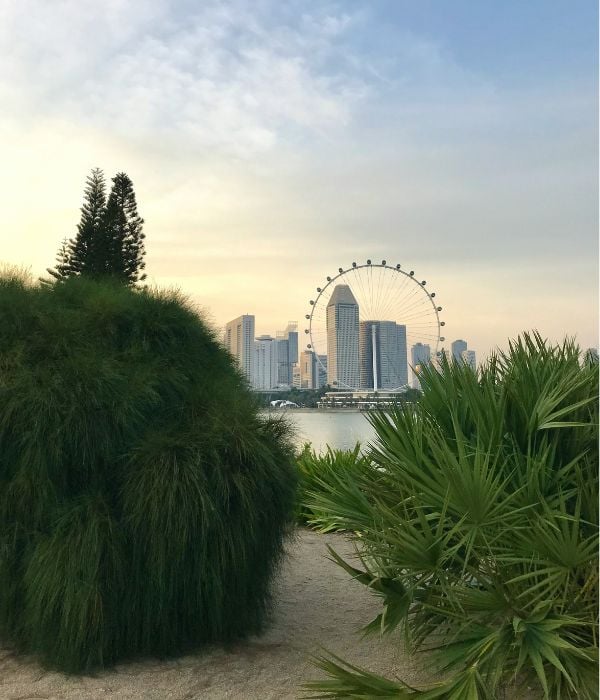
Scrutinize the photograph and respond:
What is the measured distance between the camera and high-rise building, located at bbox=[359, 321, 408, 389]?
37.7 metres

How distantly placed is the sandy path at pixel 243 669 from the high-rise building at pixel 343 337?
32852 millimetres

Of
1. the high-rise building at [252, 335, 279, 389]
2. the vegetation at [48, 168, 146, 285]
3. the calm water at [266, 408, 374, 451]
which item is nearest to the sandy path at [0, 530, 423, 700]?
the calm water at [266, 408, 374, 451]

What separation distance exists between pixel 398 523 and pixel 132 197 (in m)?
12.6

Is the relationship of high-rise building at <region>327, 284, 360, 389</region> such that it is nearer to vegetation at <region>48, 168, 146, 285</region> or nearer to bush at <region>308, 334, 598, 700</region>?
vegetation at <region>48, 168, 146, 285</region>

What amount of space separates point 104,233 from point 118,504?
1117cm

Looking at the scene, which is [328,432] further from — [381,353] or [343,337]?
[343,337]

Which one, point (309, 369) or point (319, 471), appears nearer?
point (319, 471)

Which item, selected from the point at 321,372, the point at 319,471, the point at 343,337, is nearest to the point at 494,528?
the point at 319,471

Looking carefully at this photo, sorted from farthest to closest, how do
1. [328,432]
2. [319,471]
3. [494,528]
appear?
[328,432]
[319,471]
[494,528]

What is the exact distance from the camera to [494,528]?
3549mm

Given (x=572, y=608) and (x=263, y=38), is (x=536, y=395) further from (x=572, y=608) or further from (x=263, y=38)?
(x=263, y=38)

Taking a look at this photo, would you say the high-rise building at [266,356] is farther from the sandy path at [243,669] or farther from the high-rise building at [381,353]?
the sandy path at [243,669]

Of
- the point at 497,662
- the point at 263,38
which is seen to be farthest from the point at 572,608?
the point at 263,38

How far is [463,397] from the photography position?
4266mm
